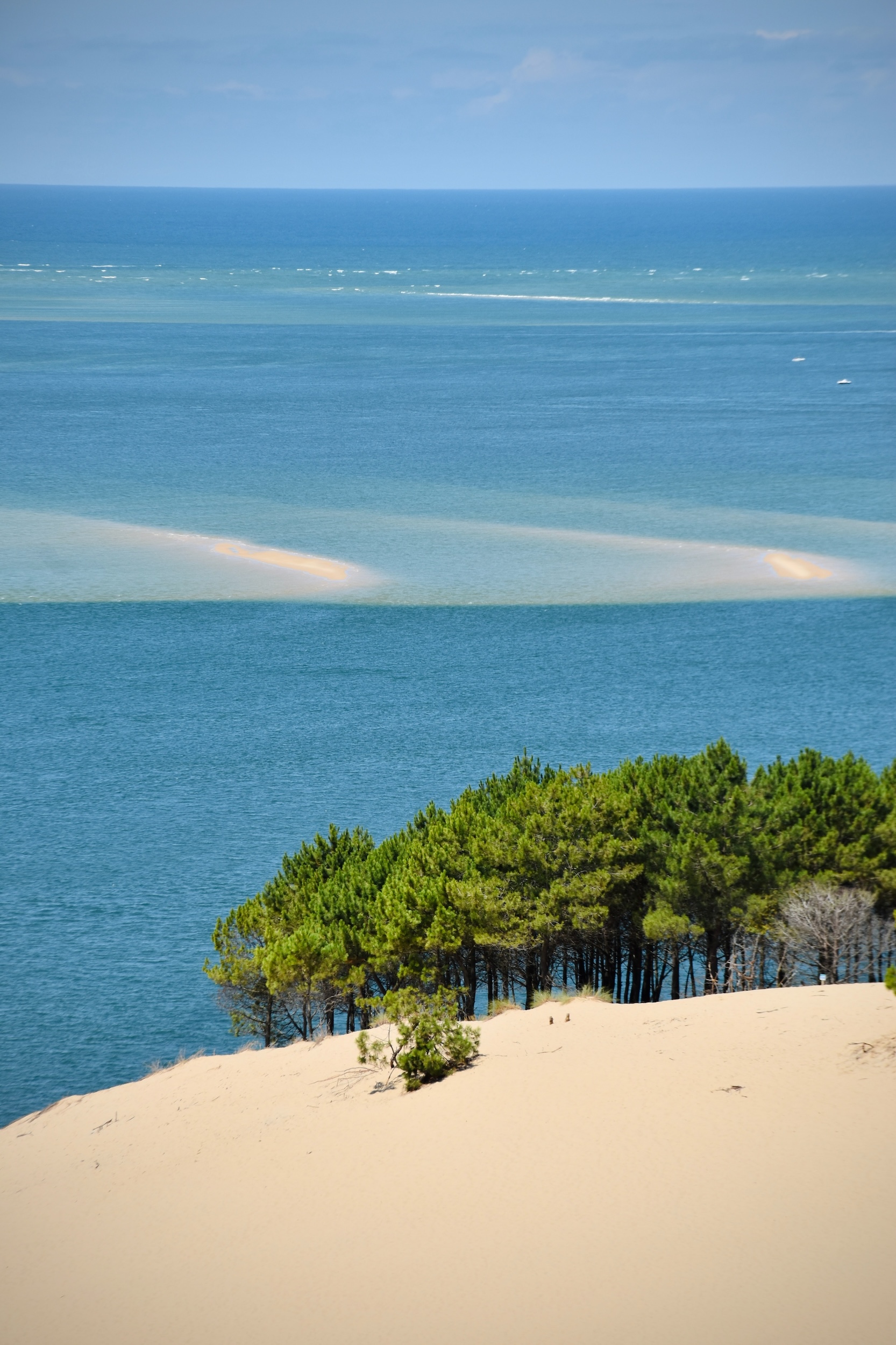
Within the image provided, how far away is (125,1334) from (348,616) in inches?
2469

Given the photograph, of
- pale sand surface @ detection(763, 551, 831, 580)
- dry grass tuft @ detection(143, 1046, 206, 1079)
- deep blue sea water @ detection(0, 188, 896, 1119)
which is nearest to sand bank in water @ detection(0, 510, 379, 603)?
deep blue sea water @ detection(0, 188, 896, 1119)

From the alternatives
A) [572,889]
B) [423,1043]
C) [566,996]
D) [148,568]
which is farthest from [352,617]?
[423,1043]

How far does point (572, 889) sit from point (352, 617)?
52134 millimetres

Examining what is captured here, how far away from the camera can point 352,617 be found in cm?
8112

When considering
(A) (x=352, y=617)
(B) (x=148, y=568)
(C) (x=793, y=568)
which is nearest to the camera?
(A) (x=352, y=617)

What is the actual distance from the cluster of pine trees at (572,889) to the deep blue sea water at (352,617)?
8.82 meters

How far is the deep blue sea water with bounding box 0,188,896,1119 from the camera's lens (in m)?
48.3

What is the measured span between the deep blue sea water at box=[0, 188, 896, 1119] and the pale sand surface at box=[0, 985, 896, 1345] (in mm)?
13193

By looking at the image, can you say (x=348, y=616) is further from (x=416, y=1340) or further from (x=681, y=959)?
(x=416, y=1340)

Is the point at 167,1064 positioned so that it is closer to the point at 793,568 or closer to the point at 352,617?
the point at 352,617

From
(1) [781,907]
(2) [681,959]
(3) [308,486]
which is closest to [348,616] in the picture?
(3) [308,486]

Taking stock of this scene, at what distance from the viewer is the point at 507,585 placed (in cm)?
8769

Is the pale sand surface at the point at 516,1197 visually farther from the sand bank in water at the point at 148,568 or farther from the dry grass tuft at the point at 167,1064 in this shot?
the sand bank in water at the point at 148,568

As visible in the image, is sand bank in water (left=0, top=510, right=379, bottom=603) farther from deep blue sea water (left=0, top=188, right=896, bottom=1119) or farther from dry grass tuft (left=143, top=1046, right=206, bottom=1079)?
dry grass tuft (left=143, top=1046, right=206, bottom=1079)
